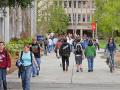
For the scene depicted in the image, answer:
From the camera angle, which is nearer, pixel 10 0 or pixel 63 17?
pixel 10 0

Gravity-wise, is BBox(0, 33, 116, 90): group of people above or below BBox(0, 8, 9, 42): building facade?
below

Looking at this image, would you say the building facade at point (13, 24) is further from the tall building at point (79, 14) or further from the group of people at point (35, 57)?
the tall building at point (79, 14)

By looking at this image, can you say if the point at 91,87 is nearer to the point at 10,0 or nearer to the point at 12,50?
the point at 10,0

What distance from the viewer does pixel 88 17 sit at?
132750mm

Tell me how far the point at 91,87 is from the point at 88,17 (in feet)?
375

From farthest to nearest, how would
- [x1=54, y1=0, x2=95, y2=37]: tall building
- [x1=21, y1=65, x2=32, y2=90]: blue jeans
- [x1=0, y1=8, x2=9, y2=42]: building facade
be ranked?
1. [x1=54, y1=0, x2=95, y2=37]: tall building
2. [x1=0, y1=8, x2=9, y2=42]: building facade
3. [x1=21, y1=65, x2=32, y2=90]: blue jeans

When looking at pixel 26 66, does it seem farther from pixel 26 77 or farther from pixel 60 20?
pixel 60 20

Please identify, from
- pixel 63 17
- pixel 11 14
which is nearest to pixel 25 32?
pixel 11 14

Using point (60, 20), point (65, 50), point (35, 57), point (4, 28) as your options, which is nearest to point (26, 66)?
point (35, 57)

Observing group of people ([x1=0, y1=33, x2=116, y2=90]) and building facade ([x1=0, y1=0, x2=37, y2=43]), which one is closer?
group of people ([x1=0, y1=33, x2=116, y2=90])

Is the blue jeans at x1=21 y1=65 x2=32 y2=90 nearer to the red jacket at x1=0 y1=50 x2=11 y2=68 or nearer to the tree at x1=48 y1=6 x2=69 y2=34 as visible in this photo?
the red jacket at x1=0 y1=50 x2=11 y2=68

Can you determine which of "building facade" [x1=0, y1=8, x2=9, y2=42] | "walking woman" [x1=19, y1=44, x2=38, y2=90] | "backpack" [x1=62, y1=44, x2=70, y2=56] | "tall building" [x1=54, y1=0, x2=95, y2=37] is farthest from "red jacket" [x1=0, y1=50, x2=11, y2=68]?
"tall building" [x1=54, y1=0, x2=95, y2=37]

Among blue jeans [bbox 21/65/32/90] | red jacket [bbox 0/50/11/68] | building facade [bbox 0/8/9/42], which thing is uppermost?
building facade [bbox 0/8/9/42]

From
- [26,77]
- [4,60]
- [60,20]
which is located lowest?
[26,77]
